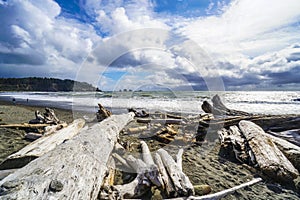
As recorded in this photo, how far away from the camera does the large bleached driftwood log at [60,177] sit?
6.22 ft

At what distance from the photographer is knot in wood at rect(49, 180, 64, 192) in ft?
6.58

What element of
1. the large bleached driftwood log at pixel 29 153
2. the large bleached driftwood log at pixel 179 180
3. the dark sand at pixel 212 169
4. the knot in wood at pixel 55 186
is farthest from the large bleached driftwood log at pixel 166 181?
the large bleached driftwood log at pixel 29 153

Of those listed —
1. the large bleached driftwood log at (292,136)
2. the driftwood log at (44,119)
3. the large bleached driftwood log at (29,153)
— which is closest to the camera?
the large bleached driftwood log at (29,153)

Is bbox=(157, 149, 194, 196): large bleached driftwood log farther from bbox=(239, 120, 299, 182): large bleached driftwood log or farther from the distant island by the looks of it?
the distant island

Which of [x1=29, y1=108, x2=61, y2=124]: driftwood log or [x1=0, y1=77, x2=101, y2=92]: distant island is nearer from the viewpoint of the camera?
[x1=29, y1=108, x2=61, y2=124]: driftwood log

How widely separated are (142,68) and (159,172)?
903 centimetres

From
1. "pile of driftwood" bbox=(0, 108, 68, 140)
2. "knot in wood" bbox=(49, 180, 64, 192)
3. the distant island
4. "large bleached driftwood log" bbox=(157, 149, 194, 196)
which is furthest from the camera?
the distant island

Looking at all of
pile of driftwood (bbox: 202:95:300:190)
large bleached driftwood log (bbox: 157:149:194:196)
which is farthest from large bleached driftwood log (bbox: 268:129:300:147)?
large bleached driftwood log (bbox: 157:149:194:196)

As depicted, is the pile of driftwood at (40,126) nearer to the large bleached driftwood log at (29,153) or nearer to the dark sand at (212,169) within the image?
the dark sand at (212,169)

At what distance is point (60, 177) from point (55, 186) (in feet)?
0.74

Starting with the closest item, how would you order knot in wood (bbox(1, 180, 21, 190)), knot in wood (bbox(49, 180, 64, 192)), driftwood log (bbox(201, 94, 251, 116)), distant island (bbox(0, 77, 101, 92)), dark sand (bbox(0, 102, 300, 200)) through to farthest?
1. knot in wood (bbox(1, 180, 21, 190))
2. knot in wood (bbox(49, 180, 64, 192))
3. dark sand (bbox(0, 102, 300, 200))
4. driftwood log (bbox(201, 94, 251, 116))
5. distant island (bbox(0, 77, 101, 92))

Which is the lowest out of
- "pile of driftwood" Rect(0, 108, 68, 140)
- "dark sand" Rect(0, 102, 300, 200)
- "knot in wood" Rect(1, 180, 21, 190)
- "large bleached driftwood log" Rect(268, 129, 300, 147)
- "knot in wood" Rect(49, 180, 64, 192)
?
"dark sand" Rect(0, 102, 300, 200)

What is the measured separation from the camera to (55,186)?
6.64 feet

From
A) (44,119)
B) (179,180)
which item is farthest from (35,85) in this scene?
(179,180)
